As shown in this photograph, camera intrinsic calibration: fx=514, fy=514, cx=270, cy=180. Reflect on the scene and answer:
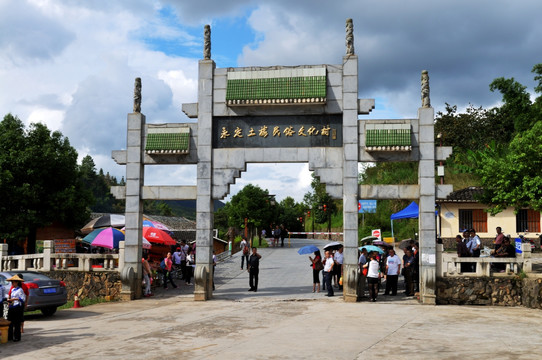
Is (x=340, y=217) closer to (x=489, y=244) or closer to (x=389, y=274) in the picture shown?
(x=489, y=244)

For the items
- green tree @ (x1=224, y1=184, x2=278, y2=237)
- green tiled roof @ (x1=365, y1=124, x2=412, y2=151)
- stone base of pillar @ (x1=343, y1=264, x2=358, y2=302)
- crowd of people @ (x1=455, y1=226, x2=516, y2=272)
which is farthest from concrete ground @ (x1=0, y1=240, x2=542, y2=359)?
green tree @ (x1=224, y1=184, x2=278, y2=237)

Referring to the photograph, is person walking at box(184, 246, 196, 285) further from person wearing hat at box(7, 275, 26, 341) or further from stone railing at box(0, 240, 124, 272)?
person wearing hat at box(7, 275, 26, 341)

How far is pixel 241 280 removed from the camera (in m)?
23.6

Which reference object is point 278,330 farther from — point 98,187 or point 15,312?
point 98,187

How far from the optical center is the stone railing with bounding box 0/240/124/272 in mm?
19234

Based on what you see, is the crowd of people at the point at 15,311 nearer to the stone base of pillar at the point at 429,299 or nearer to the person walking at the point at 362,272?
the person walking at the point at 362,272

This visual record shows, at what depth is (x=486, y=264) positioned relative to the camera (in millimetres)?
17359

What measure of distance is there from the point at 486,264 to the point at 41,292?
1396 cm

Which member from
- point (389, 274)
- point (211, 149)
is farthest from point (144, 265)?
point (389, 274)

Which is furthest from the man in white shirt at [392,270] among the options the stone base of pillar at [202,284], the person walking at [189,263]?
the person walking at [189,263]

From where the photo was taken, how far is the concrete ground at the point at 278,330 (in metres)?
9.54

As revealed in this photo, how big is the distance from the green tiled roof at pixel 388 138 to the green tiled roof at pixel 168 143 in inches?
257

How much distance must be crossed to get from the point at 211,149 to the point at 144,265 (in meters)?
5.07

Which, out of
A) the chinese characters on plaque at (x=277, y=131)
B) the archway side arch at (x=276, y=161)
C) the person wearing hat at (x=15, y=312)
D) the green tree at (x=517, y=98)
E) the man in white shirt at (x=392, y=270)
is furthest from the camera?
the green tree at (x=517, y=98)
